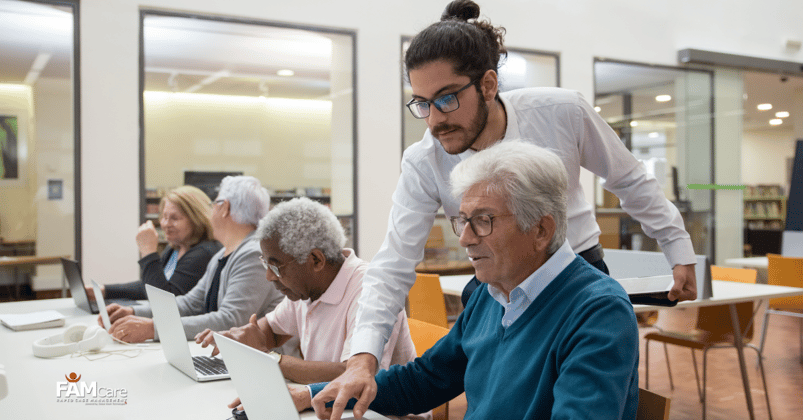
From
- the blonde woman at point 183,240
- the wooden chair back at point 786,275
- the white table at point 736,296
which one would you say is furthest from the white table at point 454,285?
the wooden chair back at point 786,275

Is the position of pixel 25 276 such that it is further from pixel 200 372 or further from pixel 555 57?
pixel 555 57

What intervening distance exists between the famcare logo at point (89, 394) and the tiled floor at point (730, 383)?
229 cm

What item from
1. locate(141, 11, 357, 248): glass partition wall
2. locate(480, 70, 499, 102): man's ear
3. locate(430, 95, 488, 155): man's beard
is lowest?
locate(430, 95, 488, 155): man's beard

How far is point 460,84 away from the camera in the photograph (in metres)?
1.53

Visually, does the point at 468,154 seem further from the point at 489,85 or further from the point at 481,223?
the point at 481,223

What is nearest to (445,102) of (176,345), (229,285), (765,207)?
(176,345)

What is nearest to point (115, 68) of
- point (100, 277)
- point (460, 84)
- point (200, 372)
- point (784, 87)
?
point (100, 277)

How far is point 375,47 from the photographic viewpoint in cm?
616

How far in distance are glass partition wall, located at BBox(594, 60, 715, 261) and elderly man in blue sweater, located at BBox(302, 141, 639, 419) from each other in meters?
6.07

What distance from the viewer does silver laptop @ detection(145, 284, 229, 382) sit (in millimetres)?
1823

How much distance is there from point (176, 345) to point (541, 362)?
1167 millimetres

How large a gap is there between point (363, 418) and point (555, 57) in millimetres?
6246

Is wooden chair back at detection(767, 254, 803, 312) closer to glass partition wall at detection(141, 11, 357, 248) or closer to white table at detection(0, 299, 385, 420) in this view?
glass partition wall at detection(141, 11, 357, 248)

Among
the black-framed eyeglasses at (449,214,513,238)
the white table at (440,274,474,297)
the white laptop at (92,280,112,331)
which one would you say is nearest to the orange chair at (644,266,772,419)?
the white table at (440,274,474,297)
